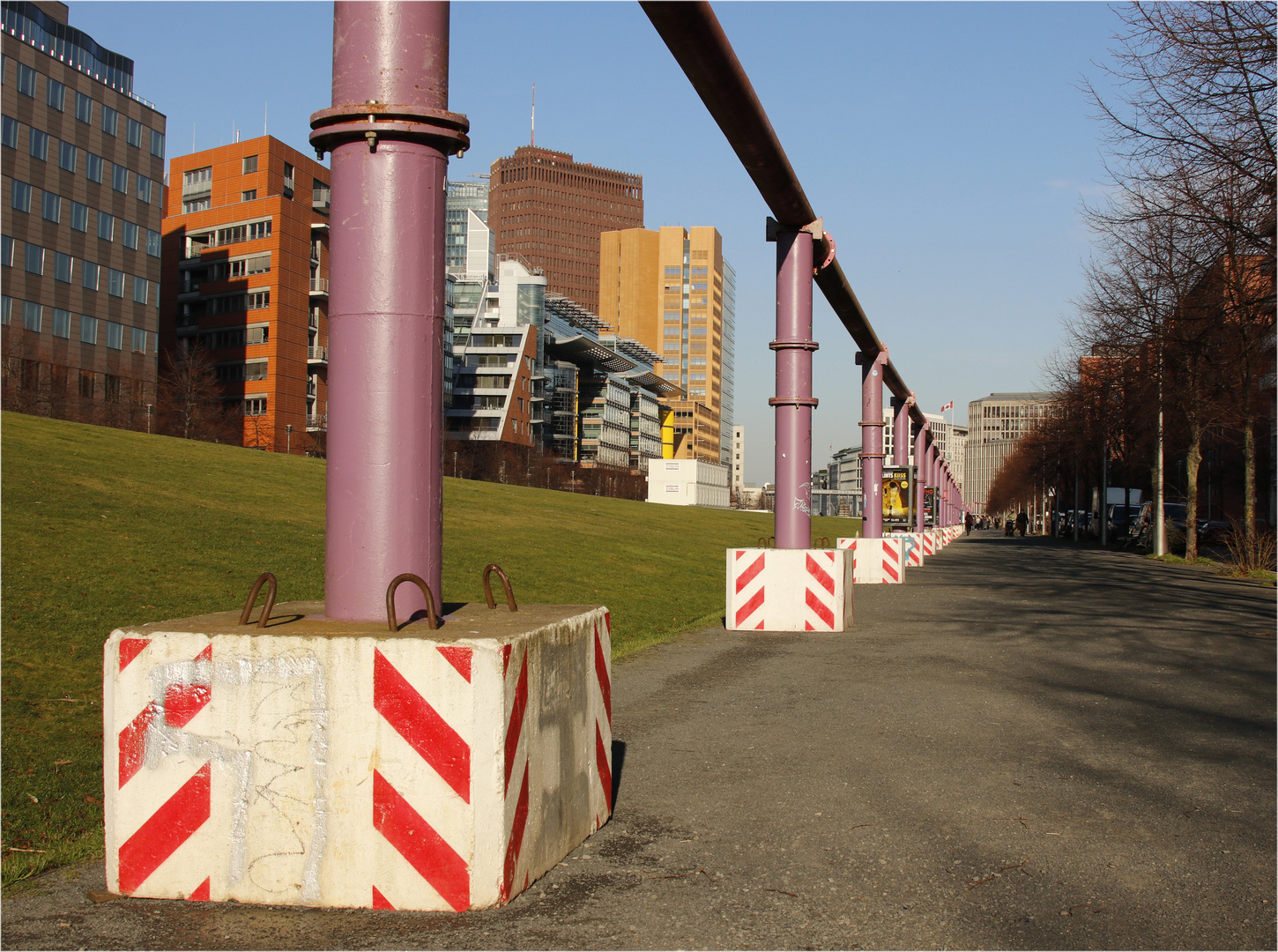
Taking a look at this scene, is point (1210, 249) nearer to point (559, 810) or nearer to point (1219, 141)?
point (1219, 141)

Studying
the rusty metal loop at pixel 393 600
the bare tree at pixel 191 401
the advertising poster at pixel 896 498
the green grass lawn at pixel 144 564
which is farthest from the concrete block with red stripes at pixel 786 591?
the bare tree at pixel 191 401

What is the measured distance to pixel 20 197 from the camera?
215 feet

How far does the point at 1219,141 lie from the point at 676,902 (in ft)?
57.3

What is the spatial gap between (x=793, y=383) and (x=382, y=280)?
32.5 ft

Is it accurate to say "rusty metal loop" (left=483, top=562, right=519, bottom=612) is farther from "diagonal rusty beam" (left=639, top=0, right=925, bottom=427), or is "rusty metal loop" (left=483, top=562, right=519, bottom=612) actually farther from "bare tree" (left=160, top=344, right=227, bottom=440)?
"bare tree" (left=160, top=344, right=227, bottom=440)

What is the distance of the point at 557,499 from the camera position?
1784 inches

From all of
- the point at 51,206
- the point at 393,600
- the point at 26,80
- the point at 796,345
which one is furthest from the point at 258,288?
the point at 393,600

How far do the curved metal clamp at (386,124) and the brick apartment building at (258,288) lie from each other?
8798cm

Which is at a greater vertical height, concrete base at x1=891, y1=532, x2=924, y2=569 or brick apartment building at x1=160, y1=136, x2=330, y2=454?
brick apartment building at x1=160, y1=136, x2=330, y2=454

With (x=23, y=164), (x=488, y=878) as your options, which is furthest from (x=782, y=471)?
(x=23, y=164)

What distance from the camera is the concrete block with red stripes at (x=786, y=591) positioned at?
12906 mm

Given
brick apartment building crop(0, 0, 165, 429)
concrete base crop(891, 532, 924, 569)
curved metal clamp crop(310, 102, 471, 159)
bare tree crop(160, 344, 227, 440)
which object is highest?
brick apartment building crop(0, 0, 165, 429)

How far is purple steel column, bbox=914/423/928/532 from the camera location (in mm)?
37156

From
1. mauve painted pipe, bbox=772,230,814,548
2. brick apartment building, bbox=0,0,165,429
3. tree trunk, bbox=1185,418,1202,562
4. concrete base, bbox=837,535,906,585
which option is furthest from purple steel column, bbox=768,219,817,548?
brick apartment building, bbox=0,0,165,429
